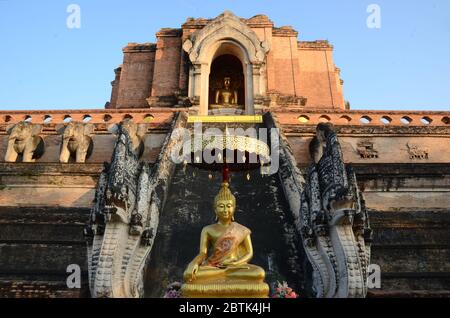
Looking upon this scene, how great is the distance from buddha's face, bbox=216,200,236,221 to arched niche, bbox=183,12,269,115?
41.7ft

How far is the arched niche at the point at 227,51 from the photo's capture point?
19.8 meters

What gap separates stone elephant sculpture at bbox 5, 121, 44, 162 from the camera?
13469 millimetres

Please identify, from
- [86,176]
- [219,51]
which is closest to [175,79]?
[219,51]

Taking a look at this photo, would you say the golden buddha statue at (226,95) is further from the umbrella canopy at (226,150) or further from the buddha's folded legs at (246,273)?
the buddha's folded legs at (246,273)

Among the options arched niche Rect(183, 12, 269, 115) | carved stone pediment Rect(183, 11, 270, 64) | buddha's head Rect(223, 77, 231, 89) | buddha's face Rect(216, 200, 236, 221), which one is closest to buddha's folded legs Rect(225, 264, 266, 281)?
buddha's face Rect(216, 200, 236, 221)

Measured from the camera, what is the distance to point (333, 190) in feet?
22.6

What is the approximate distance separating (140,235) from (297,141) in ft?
28.2

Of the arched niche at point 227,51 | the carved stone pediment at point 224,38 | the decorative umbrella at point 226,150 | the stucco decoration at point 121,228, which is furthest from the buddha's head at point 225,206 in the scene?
the carved stone pediment at point 224,38

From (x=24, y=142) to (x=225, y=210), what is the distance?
9.11 m

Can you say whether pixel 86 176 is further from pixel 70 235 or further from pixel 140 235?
pixel 140 235

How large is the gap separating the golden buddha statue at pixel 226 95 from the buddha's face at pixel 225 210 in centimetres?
1582

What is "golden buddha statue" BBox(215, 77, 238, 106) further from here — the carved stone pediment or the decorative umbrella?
the decorative umbrella

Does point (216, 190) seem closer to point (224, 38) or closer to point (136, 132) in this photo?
point (136, 132)

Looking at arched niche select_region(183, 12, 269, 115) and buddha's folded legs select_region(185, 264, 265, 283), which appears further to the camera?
arched niche select_region(183, 12, 269, 115)
